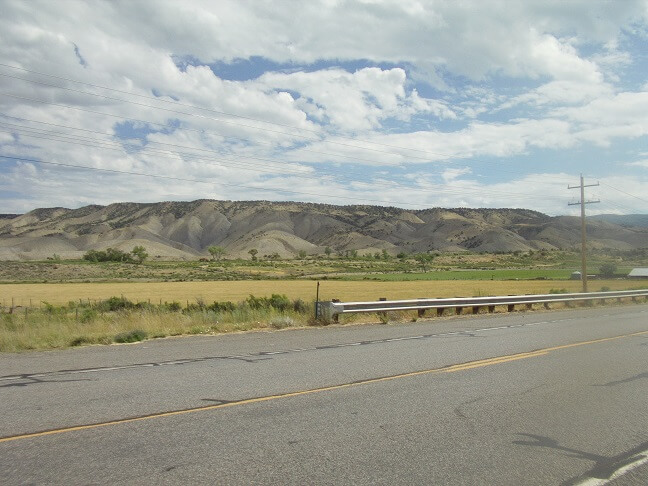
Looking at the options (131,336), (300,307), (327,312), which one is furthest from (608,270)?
(131,336)

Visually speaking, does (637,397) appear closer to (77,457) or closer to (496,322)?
(77,457)

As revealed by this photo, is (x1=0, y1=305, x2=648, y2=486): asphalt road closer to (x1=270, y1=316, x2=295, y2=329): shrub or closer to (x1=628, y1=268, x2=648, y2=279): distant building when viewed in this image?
(x1=270, y1=316, x2=295, y2=329): shrub

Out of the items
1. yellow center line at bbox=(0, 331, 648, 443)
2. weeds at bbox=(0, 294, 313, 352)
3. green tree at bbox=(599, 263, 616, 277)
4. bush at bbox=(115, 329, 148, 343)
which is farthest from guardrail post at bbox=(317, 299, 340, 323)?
green tree at bbox=(599, 263, 616, 277)

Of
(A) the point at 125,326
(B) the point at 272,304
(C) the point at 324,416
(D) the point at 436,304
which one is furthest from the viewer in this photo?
(B) the point at 272,304

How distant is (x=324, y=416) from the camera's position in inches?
274

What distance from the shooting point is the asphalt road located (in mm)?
5188

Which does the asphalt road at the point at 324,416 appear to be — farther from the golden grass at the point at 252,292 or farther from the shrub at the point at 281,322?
the golden grass at the point at 252,292

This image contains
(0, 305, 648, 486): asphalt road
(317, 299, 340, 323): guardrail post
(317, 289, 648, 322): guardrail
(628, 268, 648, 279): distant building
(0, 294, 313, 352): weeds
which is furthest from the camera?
(628, 268, 648, 279): distant building

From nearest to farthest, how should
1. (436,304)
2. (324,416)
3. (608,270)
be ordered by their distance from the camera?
(324,416) < (436,304) < (608,270)

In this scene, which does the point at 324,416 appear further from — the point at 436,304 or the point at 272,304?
the point at 272,304

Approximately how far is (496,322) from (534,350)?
8.16m

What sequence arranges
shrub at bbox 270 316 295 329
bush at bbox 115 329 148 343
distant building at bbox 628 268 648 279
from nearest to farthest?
1. bush at bbox 115 329 148 343
2. shrub at bbox 270 316 295 329
3. distant building at bbox 628 268 648 279

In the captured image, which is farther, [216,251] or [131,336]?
[216,251]

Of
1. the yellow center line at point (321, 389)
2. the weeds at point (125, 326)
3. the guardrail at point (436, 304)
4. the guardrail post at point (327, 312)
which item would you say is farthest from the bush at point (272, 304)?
the yellow center line at point (321, 389)
